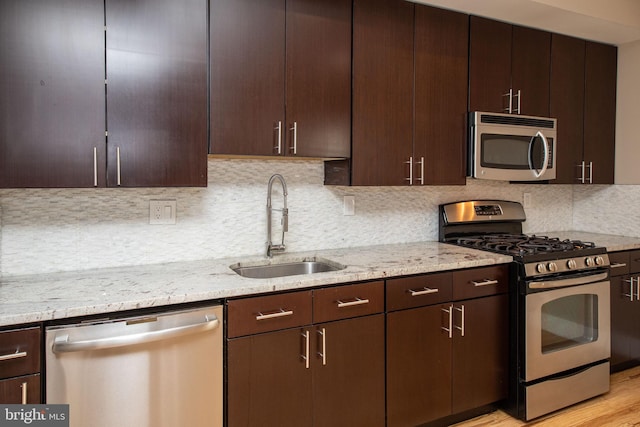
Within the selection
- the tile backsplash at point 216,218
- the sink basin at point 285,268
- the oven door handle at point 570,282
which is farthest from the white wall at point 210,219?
the oven door handle at point 570,282

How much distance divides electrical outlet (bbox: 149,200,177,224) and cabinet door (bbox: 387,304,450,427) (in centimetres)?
120

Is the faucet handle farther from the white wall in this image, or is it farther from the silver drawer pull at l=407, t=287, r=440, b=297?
the silver drawer pull at l=407, t=287, r=440, b=297

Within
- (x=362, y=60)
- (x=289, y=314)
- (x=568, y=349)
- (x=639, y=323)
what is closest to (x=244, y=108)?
(x=362, y=60)

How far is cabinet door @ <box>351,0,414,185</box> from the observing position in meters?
2.32

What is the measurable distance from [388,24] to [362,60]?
0.28 meters

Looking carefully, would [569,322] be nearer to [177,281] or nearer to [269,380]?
[269,380]

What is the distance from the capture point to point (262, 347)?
1783 mm

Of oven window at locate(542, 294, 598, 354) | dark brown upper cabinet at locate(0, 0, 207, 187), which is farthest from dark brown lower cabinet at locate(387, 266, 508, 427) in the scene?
dark brown upper cabinet at locate(0, 0, 207, 187)

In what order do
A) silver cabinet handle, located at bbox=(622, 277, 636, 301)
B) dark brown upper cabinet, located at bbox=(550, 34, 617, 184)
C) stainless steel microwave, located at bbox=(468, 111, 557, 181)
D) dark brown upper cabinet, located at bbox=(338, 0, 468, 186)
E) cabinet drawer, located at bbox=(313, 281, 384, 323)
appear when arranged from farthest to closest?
dark brown upper cabinet, located at bbox=(550, 34, 617, 184) < silver cabinet handle, located at bbox=(622, 277, 636, 301) < stainless steel microwave, located at bbox=(468, 111, 557, 181) < dark brown upper cabinet, located at bbox=(338, 0, 468, 186) < cabinet drawer, located at bbox=(313, 281, 384, 323)

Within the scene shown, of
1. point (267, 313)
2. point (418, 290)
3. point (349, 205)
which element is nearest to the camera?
point (267, 313)

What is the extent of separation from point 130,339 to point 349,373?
0.98 m

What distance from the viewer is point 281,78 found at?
2.12m

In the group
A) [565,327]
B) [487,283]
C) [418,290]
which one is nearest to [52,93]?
[418,290]

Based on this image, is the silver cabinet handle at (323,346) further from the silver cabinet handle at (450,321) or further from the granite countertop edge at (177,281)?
the silver cabinet handle at (450,321)
